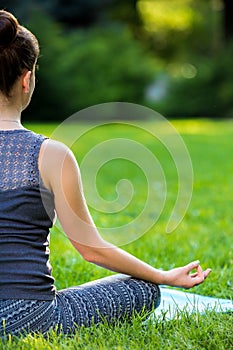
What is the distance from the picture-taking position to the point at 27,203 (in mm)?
2119

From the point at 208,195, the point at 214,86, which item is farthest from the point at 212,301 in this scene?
the point at 214,86

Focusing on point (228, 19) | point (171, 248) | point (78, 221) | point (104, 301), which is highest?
point (78, 221)

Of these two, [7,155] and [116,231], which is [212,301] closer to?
[7,155]

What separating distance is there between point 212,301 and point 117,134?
895 centimetres

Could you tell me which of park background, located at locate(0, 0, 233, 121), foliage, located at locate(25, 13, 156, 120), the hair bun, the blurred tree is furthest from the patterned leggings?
the blurred tree

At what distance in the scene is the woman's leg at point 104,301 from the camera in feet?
7.38

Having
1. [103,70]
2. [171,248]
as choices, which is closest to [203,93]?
[103,70]

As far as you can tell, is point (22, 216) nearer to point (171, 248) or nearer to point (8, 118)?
point (8, 118)

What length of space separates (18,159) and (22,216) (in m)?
0.17

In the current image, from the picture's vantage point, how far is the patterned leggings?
2146 mm

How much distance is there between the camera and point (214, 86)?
1962cm

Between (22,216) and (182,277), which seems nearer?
(22,216)

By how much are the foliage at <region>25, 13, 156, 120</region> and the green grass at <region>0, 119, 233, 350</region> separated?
7064 millimetres

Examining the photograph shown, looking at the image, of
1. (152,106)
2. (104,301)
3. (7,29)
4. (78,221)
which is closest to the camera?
(7,29)
